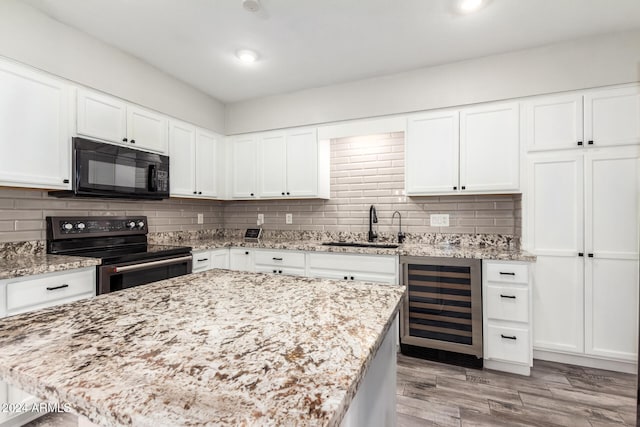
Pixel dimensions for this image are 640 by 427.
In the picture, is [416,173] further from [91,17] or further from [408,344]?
[91,17]

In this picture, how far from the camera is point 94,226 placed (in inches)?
101

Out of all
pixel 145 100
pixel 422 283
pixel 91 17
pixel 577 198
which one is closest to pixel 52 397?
pixel 422 283

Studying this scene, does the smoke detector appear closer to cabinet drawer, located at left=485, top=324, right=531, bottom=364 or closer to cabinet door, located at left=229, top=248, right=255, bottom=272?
cabinet door, located at left=229, top=248, right=255, bottom=272

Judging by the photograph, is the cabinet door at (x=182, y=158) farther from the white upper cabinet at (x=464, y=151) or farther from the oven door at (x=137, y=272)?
the white upper cabinet at (x=464, y=151)

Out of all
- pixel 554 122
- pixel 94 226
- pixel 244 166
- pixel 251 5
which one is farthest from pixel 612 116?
pixel 94 226

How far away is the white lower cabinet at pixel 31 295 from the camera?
1625 mm

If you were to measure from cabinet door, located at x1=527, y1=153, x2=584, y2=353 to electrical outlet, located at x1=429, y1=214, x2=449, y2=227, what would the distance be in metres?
0.67

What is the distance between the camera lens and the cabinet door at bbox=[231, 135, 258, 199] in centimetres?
360

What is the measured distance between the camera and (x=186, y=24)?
7.29 feet

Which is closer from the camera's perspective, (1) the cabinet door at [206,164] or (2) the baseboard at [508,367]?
(2) the baseboard at [508,367]

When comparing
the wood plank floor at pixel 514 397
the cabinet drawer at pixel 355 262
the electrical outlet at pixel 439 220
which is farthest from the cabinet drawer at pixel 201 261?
the electrical outlet at pixel 439 220

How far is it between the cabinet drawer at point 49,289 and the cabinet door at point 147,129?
1.23 meters

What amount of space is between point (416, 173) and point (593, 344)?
1846 mm

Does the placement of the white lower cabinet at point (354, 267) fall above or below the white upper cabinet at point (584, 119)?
below
